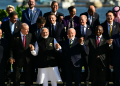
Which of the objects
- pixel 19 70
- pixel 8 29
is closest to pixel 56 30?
pixel 8 29

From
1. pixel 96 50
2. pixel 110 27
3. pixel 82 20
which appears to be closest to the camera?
pixel 96 50

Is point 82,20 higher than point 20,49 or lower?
higher

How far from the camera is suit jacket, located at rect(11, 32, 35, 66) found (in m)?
6.79

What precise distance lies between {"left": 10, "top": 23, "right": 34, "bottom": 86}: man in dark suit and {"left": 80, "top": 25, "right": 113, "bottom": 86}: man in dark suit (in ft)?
5.85

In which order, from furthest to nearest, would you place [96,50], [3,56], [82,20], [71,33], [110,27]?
[110,27], [82,20], [3,56], [96,50], [71,33]

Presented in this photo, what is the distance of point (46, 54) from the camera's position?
673cm

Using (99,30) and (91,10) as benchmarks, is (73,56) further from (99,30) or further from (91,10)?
(91,10)

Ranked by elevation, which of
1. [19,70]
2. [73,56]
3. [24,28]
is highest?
[24,28]

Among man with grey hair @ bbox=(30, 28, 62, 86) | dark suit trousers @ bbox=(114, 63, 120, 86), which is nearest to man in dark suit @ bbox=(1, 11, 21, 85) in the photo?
man with grey hair @ bbox=(30, 28, 62, 86)

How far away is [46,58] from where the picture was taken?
6738mm

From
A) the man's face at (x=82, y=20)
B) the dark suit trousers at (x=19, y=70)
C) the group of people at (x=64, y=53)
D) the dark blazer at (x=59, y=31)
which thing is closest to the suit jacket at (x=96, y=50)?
the group of people at (x=64, y=53)

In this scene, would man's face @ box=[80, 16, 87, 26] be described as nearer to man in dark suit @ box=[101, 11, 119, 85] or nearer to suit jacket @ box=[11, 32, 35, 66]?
man in dark suit @ box=[101, 11, 119, 85]

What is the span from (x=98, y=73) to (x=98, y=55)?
1.83 feet

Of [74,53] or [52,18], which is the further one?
[52,18]
